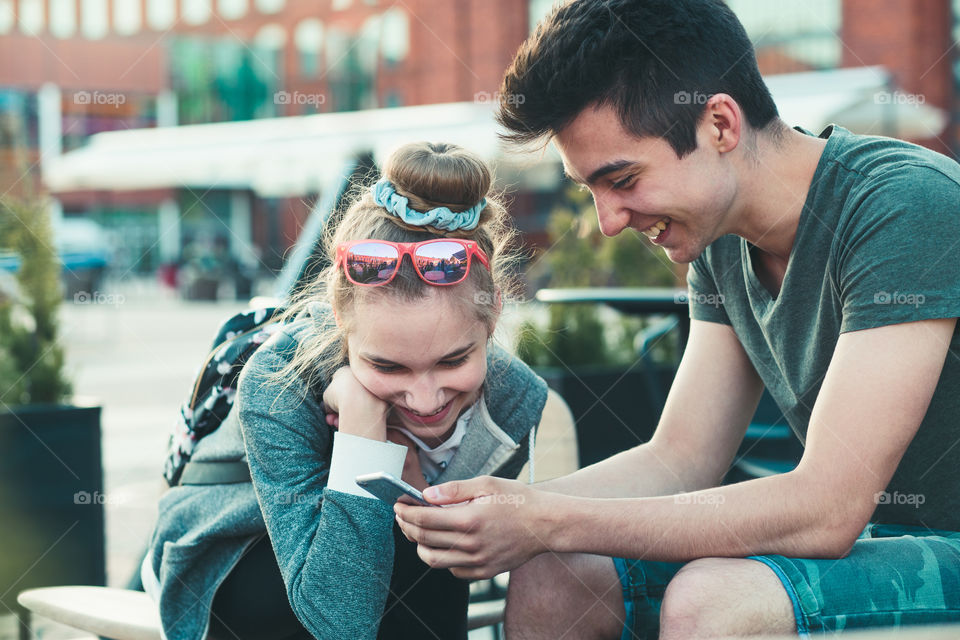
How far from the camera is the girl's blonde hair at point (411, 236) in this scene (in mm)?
1904

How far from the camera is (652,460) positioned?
2.16m

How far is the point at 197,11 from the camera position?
1599 inches

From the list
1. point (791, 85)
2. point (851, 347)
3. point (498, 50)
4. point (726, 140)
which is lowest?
point (851, 347)

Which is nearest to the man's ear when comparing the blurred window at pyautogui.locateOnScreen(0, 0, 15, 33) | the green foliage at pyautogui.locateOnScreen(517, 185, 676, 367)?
the green foliage at pyautogui.locateOnScreen(517, 185, 676, 367)

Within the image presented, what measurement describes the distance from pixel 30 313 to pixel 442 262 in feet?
8.24

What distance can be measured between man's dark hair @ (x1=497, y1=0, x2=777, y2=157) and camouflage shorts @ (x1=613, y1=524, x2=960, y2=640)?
0.80 meters

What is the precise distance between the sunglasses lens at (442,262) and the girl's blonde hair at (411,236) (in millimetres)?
19

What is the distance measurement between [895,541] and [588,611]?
563 mm

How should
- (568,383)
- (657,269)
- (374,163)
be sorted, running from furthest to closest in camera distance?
(657,269) → (568,383) → (374,163)

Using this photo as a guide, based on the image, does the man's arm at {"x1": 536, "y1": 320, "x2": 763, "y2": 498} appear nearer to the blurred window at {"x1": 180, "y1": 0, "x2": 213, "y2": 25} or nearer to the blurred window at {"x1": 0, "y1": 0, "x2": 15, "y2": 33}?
the blurred window at {"x1": 0, "y1": 0, "x2": 15, "y2": 33}

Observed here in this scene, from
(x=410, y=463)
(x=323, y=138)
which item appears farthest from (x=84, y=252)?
(x=410, y=463)

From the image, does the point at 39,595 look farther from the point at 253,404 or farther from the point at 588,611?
the point at 588,611

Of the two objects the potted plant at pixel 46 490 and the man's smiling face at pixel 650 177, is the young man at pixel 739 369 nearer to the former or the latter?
the man's smiling face at pixel 650 177

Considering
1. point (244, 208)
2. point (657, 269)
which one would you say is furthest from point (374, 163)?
point (244, 208)
